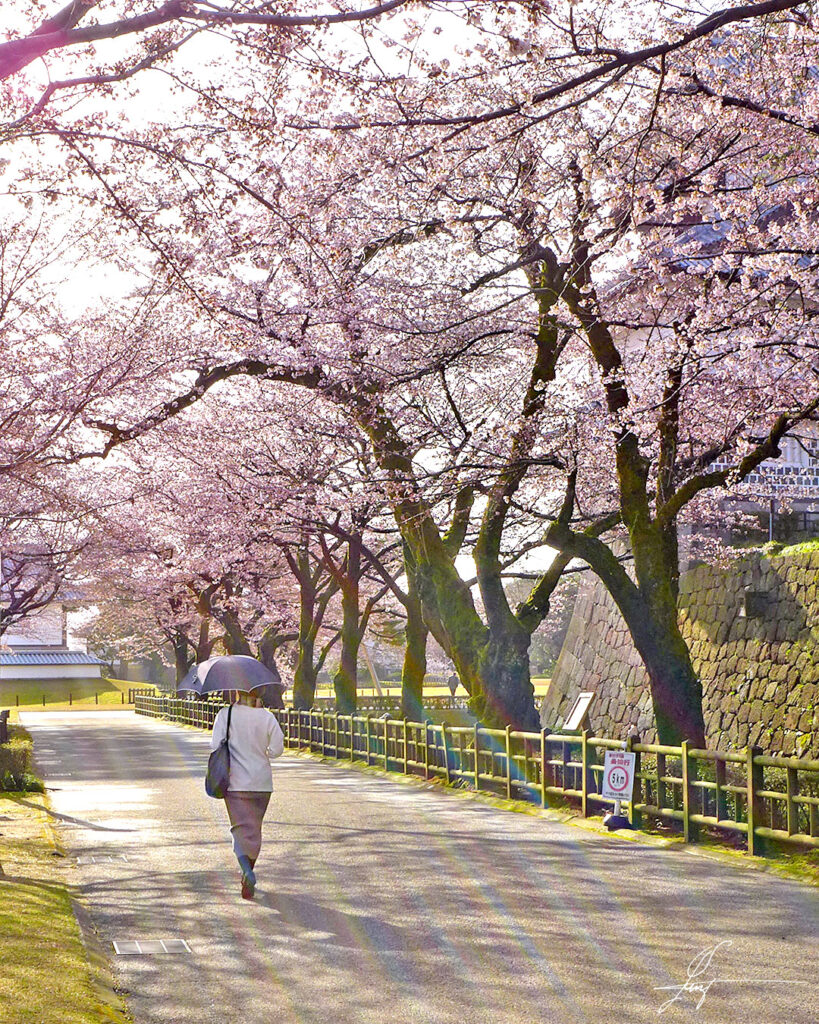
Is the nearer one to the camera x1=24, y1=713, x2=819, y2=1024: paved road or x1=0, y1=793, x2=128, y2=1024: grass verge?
x1=0, y1=793, x2=128, y2=1024: grass verge

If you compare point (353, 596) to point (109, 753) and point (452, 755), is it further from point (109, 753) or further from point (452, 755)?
point (452, 755)

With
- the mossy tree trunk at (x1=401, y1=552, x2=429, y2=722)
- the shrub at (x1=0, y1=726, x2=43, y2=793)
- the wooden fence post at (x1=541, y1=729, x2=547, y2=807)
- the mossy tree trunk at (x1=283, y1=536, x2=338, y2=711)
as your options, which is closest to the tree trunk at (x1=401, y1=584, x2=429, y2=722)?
the mossy tree trunk at (x1=401, y1=552, x2=429, y2=722)

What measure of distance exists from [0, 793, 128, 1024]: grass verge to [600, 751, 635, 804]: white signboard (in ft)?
19.4

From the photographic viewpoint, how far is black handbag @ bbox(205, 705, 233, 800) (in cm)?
950

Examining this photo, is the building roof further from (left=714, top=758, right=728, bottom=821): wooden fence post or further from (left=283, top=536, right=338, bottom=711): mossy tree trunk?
(left=714, top=758, right=728, bottom=821): wooden fence post

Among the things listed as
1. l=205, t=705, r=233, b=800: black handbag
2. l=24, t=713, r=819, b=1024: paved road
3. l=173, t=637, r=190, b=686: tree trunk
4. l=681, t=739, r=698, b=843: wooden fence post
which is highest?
l=173, t=637, r=190, b=686: tree trunk

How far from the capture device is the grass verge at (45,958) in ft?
19.1

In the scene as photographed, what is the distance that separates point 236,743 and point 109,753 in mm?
21053

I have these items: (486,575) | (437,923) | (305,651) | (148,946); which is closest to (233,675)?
(148,946)

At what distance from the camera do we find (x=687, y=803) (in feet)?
39.6

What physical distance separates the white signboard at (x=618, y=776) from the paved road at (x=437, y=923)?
613 millimetres

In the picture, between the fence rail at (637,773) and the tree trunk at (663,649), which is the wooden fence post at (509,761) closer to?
the fence rail at (637,773)

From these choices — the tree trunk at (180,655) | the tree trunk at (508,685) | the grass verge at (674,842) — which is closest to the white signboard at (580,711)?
the grass verge at (674,842)

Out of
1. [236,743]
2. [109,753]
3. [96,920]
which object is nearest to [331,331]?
[236,743]
